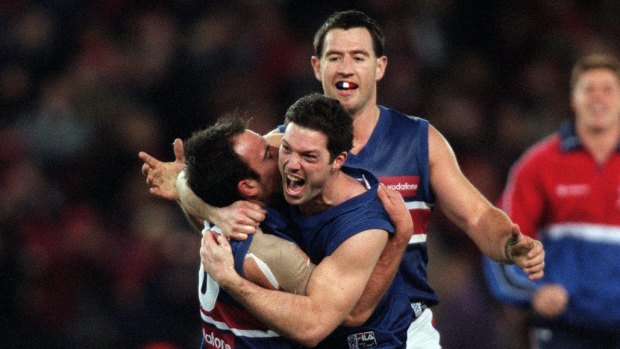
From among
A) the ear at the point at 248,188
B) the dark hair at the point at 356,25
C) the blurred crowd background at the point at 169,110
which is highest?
the dark hair at the point at 356,25

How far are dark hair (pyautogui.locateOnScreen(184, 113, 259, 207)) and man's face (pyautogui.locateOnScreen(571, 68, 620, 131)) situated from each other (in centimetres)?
273

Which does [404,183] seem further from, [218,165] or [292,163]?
[218,165]

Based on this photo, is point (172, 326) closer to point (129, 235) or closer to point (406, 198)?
point (129, 235)

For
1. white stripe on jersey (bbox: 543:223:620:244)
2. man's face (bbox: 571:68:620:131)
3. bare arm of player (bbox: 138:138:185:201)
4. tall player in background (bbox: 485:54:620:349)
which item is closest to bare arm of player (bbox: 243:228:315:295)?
bare arm of player (bbox: 138:138:185:201)

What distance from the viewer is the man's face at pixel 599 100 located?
19.8ft

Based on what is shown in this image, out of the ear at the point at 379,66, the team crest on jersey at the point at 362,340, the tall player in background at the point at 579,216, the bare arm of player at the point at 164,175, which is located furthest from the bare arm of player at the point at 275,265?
the tall player in background at the point at 579,216

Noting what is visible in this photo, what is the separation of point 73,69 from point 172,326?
7.48ft

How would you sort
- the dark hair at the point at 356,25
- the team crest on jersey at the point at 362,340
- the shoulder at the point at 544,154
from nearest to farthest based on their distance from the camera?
the team crest on jersey at the point at 362,340, the dark hair at the point at 356,25, the shoulder at the point at 544,154

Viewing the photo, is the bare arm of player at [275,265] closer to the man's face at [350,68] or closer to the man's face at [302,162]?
the man's face at [302,162]

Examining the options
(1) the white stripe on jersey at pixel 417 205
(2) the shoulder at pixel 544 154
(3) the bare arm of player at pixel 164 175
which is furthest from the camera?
(2) the shoulder at pixel 544 154

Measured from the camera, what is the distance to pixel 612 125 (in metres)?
6.05

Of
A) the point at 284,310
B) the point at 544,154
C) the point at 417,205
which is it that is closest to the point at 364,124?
the point at 417,205

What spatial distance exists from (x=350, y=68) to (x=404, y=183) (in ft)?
1.64

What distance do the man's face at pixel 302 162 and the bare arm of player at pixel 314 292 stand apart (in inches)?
9.1
